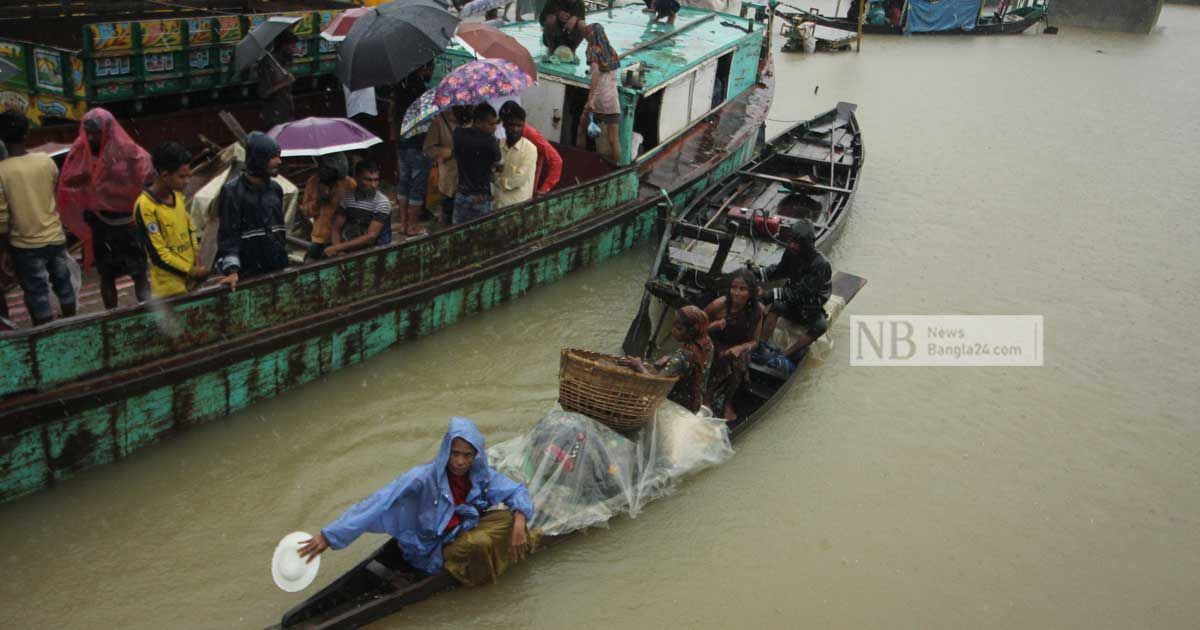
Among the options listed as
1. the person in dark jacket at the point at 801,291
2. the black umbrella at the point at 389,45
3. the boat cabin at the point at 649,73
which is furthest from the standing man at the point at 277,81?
the person in dark jacket at the point at 801,291

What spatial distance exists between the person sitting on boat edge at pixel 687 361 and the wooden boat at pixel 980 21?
17293mm

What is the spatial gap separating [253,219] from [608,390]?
8.61 ft

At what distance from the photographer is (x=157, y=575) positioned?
533 cm

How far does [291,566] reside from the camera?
13.9ft

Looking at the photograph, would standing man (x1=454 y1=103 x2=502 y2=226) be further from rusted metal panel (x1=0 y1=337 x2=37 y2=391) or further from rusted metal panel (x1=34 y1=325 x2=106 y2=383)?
rusted metal panel (x1=0 y1=337 x2=37 y2=391)

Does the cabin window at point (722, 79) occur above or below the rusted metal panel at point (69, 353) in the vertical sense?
above

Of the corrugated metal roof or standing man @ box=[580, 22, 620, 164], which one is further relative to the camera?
the corrugated metal roof

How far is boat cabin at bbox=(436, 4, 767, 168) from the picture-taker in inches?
364

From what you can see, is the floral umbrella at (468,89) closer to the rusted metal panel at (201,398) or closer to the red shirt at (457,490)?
the rusted metal panel at (201,398)

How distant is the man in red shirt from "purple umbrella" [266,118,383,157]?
4.42ft

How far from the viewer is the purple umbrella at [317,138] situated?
20.9 feet

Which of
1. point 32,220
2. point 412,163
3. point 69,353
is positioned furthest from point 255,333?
point 412,163

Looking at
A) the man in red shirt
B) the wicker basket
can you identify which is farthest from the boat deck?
the wicker basket

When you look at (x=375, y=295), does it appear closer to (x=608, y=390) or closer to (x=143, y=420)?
(x=143, y=420)
